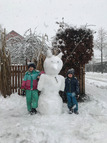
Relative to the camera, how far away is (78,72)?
5957 millimetres

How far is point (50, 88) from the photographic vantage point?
4379mm

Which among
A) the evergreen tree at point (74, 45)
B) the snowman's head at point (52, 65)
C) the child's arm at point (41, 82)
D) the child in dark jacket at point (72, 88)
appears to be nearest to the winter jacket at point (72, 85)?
the child in dark jacket at point (72, 88)

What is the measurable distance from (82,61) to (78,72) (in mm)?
451

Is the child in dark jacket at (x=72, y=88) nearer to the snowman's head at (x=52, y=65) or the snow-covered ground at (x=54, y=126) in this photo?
the snow-covered ground at (x=54, y=126)

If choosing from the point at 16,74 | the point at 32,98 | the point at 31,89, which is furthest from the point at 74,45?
the point at 16,74

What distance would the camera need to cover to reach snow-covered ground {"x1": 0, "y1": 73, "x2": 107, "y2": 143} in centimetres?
300

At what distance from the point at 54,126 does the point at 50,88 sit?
3.73 ft

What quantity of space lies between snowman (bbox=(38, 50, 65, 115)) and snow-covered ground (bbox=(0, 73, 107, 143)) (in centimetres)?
21

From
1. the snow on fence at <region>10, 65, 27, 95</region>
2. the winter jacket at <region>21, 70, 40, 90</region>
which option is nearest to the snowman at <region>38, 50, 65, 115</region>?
the winter jacket at <region>21, 70, 40, 90</region>

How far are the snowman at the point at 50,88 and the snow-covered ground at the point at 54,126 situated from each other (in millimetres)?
214

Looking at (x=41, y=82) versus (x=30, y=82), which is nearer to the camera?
(x=41, y=82)

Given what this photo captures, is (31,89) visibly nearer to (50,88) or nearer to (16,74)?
(50,88)

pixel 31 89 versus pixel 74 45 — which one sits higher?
pixel 74 45

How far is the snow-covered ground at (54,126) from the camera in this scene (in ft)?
9.84
